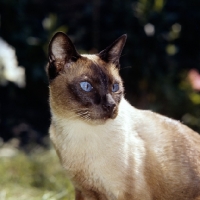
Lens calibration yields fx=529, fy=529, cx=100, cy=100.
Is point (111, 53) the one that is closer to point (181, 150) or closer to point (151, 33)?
point (181, 150)

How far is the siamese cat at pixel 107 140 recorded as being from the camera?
3.03 meters

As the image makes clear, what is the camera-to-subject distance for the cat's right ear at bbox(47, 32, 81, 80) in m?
3.13

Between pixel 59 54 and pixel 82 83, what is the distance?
0.25 m

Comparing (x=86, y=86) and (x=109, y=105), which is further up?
(x=86, y=86)

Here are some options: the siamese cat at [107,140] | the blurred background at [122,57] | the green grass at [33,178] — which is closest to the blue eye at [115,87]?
the siamese cat at [107,140]

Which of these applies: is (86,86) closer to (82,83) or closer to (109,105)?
(82,83)

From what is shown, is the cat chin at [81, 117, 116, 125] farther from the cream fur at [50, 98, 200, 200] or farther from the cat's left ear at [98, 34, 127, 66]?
the cat's left ear at [98, 34, 127, 66]

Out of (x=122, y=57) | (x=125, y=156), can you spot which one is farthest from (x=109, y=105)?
(x=122, y=57)

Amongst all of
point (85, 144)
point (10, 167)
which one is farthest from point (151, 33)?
point (85, 144)

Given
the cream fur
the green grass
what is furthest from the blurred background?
the cream fur

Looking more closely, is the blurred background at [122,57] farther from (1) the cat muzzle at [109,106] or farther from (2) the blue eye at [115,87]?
(1) the cat muzzle at [109,106]

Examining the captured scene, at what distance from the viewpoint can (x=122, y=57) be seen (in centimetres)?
590

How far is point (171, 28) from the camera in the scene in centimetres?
592

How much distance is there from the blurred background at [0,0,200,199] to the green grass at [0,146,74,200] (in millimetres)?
227
